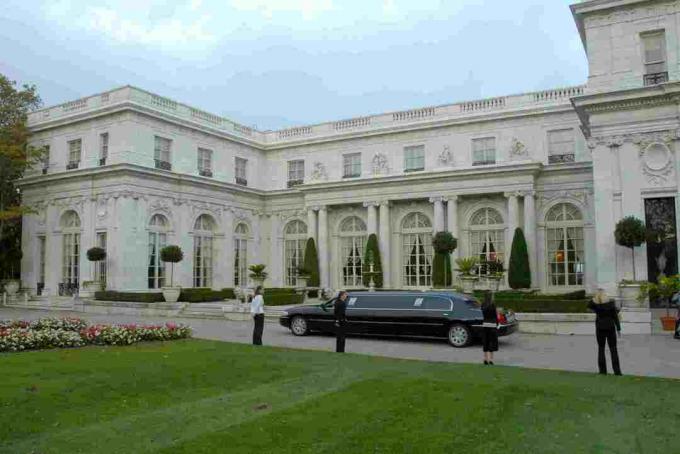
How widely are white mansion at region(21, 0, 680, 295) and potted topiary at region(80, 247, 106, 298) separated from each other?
2.21 feet

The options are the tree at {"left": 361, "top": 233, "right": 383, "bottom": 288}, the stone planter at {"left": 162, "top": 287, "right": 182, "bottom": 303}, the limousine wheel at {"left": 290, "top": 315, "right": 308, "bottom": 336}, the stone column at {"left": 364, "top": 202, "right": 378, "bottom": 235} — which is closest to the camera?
the limousine wheel at {"left": 290, "top": 315, "right": 308, "bottom": 336}

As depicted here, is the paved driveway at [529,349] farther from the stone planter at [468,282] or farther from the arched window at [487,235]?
the arched window at [487,235]

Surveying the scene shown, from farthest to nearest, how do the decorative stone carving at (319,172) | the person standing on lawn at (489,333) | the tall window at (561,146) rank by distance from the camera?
the decorative stone carving at (319,172)
the tall window at (561,146)
the person standing on lawn at (489,333)

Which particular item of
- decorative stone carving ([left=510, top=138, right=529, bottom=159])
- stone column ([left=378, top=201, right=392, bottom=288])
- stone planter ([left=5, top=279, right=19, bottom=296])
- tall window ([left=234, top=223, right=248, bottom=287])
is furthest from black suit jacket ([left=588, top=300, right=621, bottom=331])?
stone planter ([left=5, top=279, right=19, bottom=296])

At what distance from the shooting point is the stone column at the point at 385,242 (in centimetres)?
3275

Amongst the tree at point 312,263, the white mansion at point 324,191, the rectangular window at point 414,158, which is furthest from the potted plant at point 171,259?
the rectangular window at point 414,158

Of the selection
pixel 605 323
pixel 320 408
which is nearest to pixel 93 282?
pixel 320 408

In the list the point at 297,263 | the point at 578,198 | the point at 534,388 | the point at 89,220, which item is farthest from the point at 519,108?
the point at 534,388

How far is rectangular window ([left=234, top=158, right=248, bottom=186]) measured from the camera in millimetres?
36906

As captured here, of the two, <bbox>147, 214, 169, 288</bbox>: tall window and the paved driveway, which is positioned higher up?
<bbox>147, 214, 169, 288</bbox>: tall window

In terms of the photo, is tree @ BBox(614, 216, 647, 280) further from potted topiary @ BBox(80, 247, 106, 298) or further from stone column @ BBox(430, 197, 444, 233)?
potted topiary @ BBox(80, 247, 106, 298)

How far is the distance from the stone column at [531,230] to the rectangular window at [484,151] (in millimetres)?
3451

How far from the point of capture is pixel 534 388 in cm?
838

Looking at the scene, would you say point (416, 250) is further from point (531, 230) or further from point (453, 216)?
point (531, 230)
